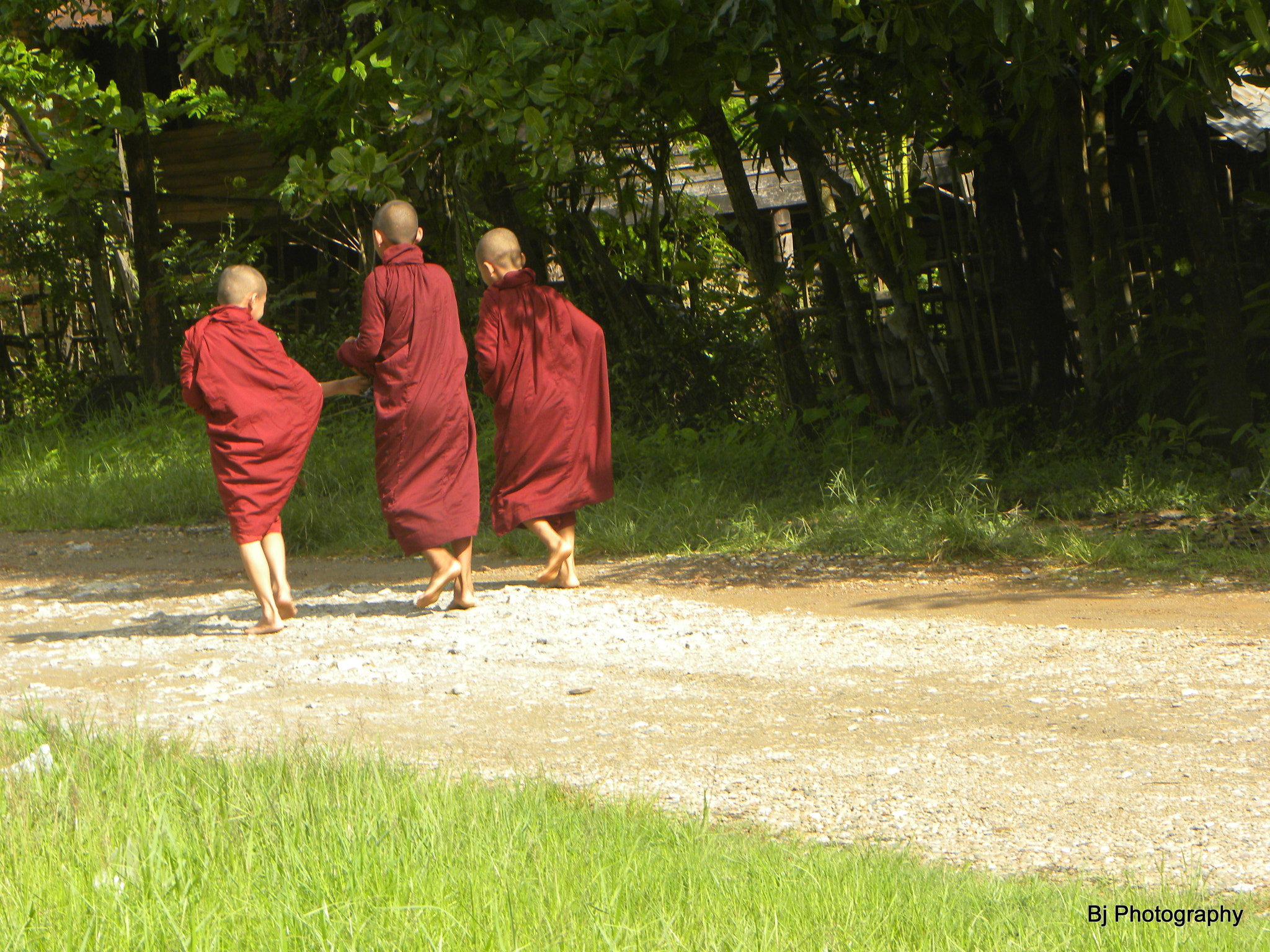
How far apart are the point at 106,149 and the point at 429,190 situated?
3.27 metres

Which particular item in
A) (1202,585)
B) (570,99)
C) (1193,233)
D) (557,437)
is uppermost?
(570,99)

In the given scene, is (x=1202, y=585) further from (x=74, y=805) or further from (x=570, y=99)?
(x=74, y=805)

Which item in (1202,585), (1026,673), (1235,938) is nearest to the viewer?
(1235,938)

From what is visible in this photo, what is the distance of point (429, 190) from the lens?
1083 cm

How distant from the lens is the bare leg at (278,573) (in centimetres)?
579

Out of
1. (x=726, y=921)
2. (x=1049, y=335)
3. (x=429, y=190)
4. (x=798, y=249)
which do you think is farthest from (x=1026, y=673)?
(x=429, y=190)

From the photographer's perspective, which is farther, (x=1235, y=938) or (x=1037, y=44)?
(x=1037, y=44)

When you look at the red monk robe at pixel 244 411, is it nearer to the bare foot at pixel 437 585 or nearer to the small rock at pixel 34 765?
the bare foot at pixel 437 585

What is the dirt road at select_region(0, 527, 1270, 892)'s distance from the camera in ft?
10.5

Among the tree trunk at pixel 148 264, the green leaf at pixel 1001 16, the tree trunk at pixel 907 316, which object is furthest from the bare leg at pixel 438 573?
the tree trunk at pixel 148 264

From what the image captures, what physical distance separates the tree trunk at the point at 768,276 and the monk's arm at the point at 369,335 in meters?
3.53

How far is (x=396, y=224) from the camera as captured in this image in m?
6.05

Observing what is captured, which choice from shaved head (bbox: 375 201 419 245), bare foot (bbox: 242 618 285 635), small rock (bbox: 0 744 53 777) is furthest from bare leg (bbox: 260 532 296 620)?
small rock (bbox: 0 744 53 777)

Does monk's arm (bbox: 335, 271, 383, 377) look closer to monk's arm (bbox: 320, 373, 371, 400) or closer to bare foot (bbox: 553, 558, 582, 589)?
monk's arm (bbox: 320, 373, 371, 400)
